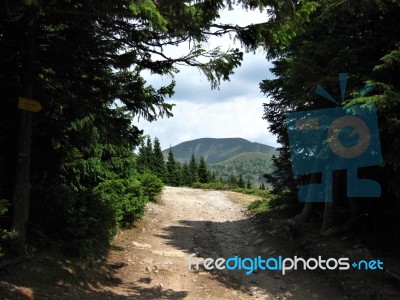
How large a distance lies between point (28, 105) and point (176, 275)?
549cm

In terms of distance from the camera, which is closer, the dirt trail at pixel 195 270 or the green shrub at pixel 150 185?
the dirt trail at pixel 195 270

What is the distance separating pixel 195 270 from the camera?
1000 cm

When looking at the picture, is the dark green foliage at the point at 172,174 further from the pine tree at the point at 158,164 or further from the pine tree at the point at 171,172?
the pine tree at the point at 158,164

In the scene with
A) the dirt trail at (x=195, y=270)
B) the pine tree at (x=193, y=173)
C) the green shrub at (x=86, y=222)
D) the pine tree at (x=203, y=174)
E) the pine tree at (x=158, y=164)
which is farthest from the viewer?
the pine tree at (x=193, y=173)

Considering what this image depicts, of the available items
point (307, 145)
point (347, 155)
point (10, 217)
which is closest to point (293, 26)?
point (347, 155)

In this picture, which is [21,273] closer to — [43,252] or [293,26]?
[43,252]

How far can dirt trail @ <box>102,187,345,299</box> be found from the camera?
27.7 feet

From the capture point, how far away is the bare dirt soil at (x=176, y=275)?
7312mm

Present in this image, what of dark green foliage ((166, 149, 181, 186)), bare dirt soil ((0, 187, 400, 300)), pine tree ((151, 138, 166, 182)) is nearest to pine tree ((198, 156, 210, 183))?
dark green foliage ((166, 149, 181, 186))

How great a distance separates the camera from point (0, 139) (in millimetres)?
8102

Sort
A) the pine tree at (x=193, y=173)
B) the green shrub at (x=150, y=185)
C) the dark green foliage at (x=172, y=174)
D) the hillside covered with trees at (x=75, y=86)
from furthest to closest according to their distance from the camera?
the pine tree at (x=193, y=173) → the dark green foliage at (x=172, y=174) → the green shrub at (x=150, y=185) → the hillside covered with trees at (x=75, y=86)

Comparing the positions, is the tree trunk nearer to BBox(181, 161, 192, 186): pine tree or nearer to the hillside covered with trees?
the hillside covered with trees

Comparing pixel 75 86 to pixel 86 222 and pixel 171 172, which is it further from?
pixel 171 172

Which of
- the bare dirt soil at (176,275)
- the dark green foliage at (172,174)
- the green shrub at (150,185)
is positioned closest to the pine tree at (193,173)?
the dark green foliage at (172,174)
